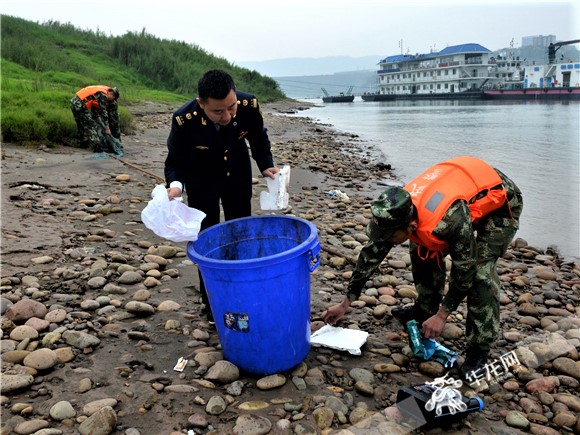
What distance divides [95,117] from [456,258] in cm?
778

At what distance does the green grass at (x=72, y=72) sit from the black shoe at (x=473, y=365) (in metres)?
8.05

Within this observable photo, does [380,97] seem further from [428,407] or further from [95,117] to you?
[428,407]

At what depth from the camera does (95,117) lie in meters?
8.45

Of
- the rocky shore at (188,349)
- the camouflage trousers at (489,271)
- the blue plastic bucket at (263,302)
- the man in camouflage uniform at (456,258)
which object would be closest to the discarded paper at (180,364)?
the rocky shore at (188,349)

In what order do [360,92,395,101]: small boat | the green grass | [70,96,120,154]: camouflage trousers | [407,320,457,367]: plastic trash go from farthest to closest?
[360,92,395,101]: small boat < the green grass < [70,96,120,154]: camouflage trousers < [407,320,457,367]: plastic trash

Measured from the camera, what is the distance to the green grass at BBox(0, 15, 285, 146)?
879cm

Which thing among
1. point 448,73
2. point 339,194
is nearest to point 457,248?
point 339,194

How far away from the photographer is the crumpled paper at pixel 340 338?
2.80m

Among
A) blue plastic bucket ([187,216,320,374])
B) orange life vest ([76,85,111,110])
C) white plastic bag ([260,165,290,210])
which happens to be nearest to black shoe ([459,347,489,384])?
blue plastic bucket ([187,216,320,374])

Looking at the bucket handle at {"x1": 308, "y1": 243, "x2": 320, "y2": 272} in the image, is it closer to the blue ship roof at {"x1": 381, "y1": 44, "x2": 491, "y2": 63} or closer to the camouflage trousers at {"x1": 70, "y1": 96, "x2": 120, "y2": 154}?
the camouflage trousers at {"x1": 70, "y1": 96, "x2": 120, "y2": 154}

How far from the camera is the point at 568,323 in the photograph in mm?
3320

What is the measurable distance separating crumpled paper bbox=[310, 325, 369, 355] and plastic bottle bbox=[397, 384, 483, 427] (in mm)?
494

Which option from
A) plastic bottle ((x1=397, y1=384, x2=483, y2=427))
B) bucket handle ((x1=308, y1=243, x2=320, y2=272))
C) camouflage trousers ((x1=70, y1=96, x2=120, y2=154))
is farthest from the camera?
camouflage trousers ((x1=70, y1=96, x2=120, y2=154))

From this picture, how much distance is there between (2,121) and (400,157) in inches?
381
